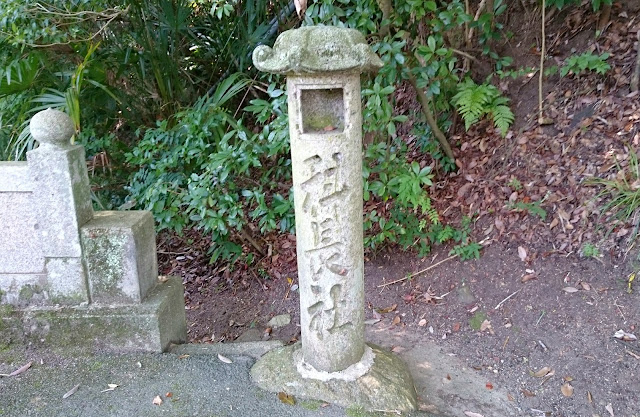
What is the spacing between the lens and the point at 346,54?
6.88 ft

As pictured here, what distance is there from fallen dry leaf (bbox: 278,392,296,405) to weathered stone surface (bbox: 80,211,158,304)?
3.21 ft

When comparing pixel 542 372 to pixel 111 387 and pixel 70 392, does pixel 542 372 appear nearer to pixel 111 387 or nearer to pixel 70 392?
pixel 111 387

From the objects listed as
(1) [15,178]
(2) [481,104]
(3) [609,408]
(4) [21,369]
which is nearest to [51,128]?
(1) [15,178]

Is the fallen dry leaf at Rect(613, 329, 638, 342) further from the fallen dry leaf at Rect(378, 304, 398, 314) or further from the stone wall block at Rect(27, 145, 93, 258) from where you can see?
the stone wall block at Rect(27, 145, 93, 258)

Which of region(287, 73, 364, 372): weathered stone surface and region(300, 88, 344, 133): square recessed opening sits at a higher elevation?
region(300, 88, 344, 133): square recessed opening

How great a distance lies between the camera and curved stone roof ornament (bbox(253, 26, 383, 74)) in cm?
207

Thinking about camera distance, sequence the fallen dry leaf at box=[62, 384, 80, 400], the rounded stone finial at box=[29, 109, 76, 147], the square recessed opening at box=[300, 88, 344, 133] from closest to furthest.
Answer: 1. the square recessed opening at box=[300, 88, 344, 133]
2. the fallen dry leaf at box=[62, 384, 80, 400]
3. the rounded stone finial at box=[29, 109, 76, 147]

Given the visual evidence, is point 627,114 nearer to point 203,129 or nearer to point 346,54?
point 346,54

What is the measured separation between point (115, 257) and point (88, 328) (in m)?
0.43

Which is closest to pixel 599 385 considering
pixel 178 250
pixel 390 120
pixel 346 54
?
pixel 390 120

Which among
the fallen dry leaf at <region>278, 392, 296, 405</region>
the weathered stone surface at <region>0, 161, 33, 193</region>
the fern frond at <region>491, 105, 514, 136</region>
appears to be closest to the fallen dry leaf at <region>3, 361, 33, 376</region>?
the weathered stone surface at <region>0, 161, 33, 193</region>

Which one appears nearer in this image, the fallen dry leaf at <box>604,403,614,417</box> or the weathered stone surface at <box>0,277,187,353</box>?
the fallen dry leaf at <box>604,403,614,417</box>

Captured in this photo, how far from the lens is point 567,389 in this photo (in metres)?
2.86

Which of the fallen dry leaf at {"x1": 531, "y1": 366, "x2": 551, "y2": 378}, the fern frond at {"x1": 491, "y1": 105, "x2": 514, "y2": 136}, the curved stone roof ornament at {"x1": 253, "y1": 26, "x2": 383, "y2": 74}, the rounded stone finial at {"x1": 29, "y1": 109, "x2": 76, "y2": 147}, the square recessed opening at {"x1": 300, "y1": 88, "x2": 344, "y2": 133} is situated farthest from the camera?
the fern frond at {"x1": 491, "y1": 105, "x2": 514, "y2": 136}
